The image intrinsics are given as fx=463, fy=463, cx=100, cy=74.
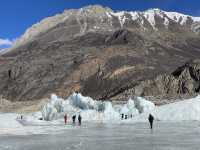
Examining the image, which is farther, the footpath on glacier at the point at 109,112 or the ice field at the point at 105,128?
the footpath on glacier at the point at 109,112

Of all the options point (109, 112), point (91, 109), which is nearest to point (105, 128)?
point (109, 112)

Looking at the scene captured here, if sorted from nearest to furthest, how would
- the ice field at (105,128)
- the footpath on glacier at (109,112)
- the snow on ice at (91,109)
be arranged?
the ice field at (105,128)
the footpath on glacier at (109,112)
the snow on ice at (91,109)

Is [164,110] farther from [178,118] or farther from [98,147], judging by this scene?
[98,147]

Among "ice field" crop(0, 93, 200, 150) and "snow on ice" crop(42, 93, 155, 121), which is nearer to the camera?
"ice field" crop(0, 93, 200, 150)

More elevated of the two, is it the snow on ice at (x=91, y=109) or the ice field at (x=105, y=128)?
the snow on ice at (x=91, y=109)

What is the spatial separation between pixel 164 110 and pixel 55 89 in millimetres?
127194

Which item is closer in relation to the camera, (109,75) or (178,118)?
(178,118)

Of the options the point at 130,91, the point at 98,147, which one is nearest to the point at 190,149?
the point at 98,147

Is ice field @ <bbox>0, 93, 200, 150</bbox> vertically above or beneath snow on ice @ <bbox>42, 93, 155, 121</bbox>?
beneath

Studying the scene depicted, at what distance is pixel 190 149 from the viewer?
28.3m

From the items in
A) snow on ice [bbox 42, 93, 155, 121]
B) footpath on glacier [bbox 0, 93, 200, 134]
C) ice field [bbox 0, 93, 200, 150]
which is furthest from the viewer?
snow on ice [bbox 42, 93, 155, 121]

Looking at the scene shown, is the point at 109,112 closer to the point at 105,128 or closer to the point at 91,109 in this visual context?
the point at 91,109

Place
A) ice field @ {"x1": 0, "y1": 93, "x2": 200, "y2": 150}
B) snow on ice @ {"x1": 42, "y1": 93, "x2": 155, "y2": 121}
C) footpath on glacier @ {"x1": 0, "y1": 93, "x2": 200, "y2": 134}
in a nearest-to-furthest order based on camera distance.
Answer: ice field @ {"x1": 0, "y1": 93, "x2": 200, "y2": 150} → footpath on glacier @ {"x1": 0, "y1": 93, "x2": 200, "y2": 134} → snow on ice @ {"x1": 42, "y1": 93, "x2": 155, "y2": 121}

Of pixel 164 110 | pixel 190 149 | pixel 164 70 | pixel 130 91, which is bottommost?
pixel 190 149
